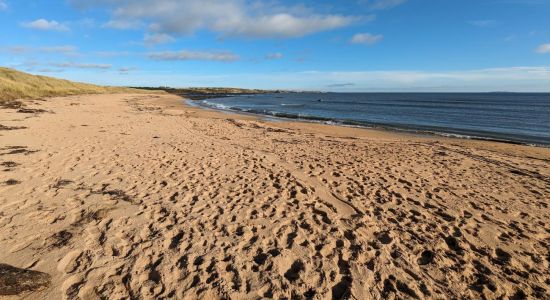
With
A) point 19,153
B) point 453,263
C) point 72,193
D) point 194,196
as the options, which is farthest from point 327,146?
point 19,153

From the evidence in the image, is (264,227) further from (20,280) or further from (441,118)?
(441,118)

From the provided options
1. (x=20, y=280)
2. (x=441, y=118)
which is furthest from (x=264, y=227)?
(x=441, y=118)

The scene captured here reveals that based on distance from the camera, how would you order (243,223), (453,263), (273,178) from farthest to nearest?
1. (273,178)
2. (243,223)
3. (453,263)

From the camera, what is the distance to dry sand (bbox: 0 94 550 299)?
4.08m

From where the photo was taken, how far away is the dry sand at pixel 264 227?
4082 millimetres

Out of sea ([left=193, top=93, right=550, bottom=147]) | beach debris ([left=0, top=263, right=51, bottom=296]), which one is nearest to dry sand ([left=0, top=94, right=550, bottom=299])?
beach debris ([left=0, top=263, right=51, bottom=296])

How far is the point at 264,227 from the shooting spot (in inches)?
220

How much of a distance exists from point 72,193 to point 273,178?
17.0ft

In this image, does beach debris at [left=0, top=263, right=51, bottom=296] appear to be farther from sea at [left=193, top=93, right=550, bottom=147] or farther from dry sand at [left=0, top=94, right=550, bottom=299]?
sea at [left=193, top=93, right=550, bottom=147]

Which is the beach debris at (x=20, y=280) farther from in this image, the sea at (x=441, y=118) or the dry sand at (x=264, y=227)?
the sea at (x=441, y=118)

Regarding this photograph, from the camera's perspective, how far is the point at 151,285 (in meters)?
3.96

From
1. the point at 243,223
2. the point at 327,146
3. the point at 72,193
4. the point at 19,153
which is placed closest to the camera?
the point at 243,223

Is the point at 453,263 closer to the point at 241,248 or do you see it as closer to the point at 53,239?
the point at 241,248

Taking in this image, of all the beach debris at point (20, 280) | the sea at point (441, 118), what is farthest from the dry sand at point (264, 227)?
the sea at point (441, 118)
